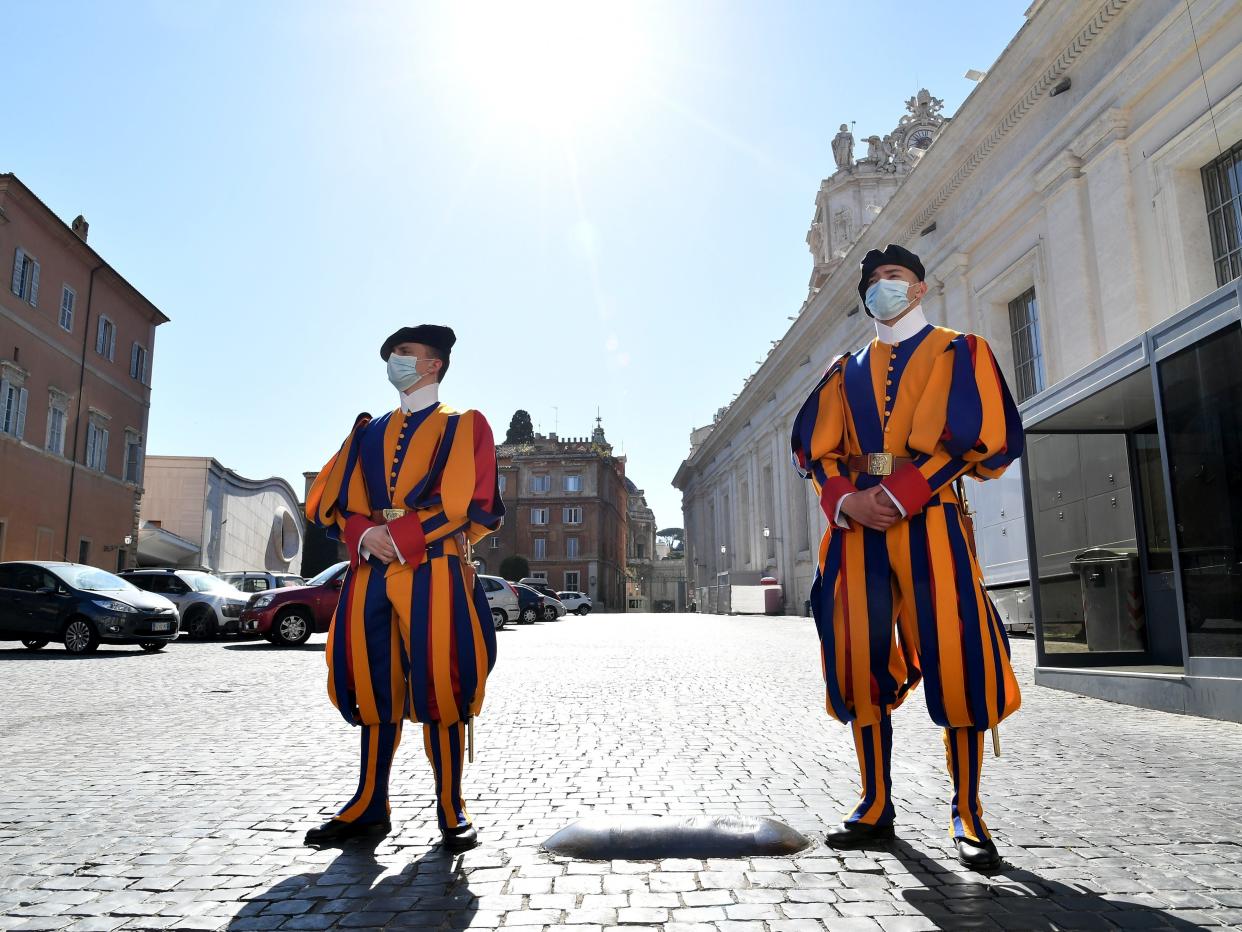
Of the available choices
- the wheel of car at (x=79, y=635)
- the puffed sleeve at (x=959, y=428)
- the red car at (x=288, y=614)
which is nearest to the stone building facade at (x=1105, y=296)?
the puffed sleeve at (x=959, y=428)

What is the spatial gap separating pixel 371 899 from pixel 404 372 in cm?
200

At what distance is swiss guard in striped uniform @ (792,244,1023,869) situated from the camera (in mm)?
3123

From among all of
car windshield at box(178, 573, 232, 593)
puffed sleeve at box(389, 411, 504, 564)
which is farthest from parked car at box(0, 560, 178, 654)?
puffed sleeve at box(389, 411, 504, 564)

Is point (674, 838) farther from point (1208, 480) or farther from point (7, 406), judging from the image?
point (7, 406)

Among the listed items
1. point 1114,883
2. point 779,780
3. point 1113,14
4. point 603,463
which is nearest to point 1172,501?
point 779,780

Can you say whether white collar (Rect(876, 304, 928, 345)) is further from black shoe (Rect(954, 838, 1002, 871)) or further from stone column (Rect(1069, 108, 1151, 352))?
stone column (Rect(1069, 108, 1151, 352))

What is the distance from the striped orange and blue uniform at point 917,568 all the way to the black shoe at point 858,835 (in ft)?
0.10

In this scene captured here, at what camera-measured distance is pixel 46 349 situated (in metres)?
27.5

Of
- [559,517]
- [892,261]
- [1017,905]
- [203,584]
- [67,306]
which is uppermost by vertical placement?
[67,306]

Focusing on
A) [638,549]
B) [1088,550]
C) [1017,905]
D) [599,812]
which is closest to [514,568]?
[638,549]

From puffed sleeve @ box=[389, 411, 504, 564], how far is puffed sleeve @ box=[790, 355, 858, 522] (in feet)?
3.86

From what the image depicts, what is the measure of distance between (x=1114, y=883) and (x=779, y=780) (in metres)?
1.88

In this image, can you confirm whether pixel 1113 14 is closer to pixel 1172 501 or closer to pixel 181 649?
pixel 1172 501

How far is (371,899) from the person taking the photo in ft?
9.05
